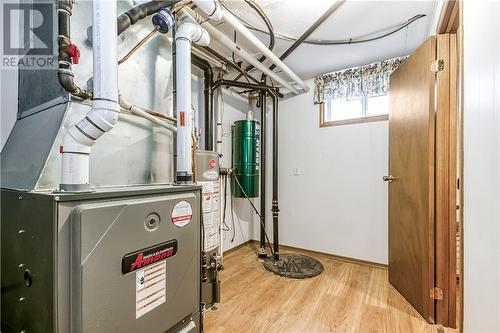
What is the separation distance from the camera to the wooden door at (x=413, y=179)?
5.30 ft

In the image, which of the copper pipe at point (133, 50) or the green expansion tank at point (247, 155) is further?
the green expansion tank at point (247, 155)

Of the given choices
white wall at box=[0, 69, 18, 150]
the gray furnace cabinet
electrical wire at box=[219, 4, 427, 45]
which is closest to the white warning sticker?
the gray furnace cabinet

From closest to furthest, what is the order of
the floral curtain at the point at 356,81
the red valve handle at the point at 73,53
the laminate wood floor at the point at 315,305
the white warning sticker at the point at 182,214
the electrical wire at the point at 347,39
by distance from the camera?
the red valve handle at the point at 73,53 → the white warning sticker at the point at 182,214 → the laminate wood floor at the point at 315,305 → the electrical wire at the point at 347,39 → the floral curtain at the point at 356,81

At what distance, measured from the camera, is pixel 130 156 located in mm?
1017

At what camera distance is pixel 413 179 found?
5.90 feet

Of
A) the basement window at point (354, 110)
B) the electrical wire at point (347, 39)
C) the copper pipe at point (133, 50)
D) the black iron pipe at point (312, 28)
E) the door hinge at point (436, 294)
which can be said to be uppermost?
the electrical wire at point (347, 39)

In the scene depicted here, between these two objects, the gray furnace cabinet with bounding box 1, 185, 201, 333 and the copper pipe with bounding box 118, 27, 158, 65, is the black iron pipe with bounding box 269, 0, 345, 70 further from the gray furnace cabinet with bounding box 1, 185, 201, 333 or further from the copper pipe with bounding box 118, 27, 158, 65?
the gray furnace cabinet with bounding box 1, 185, 201, 333

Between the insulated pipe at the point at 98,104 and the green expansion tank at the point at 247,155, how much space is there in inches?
75.8

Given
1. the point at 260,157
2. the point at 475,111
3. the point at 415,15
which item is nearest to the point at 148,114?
the point at 475,111

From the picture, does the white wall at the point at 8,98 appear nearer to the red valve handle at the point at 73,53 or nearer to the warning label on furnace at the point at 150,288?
the red valve handle at the point at 73,53

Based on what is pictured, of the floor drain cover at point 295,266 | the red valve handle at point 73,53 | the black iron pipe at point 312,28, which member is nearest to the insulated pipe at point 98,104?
the red valve handle at point 73,53

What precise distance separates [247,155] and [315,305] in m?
1.58

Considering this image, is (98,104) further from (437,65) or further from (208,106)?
(437,65)

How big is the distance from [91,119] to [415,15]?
7.61 feet
